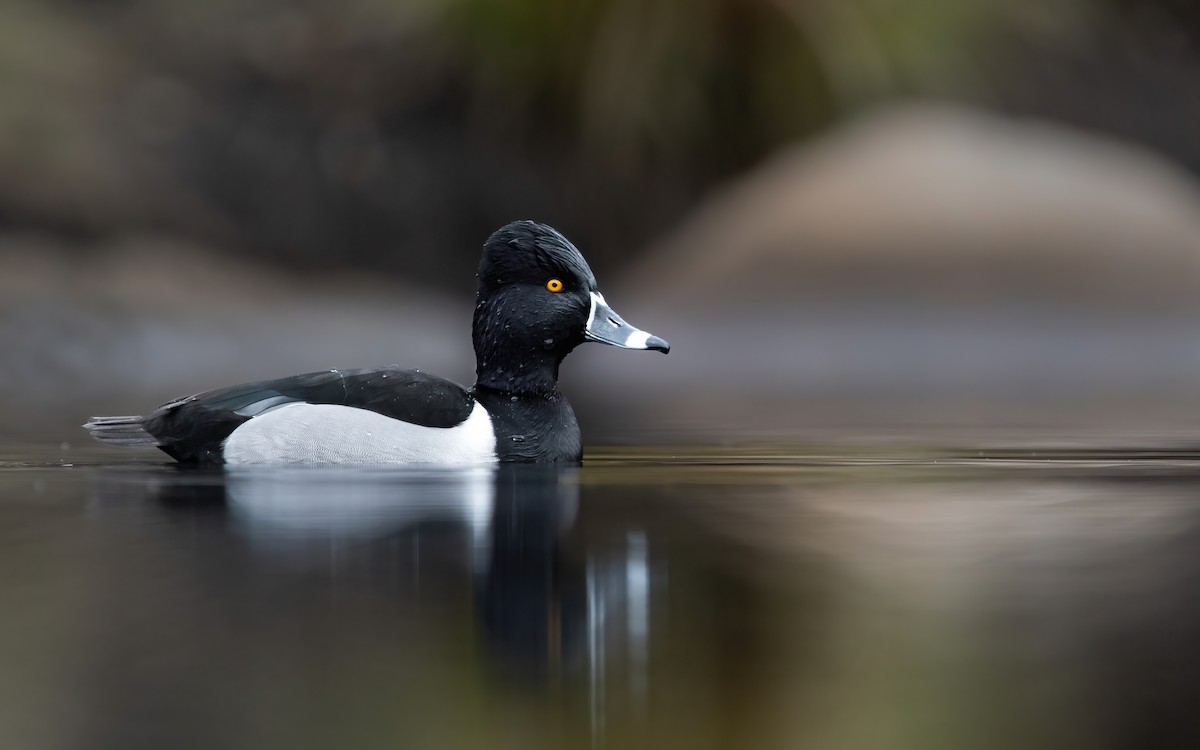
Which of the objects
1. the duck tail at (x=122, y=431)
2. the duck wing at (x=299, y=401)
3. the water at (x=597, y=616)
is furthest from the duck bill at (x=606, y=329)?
the duck tail at (x=122, y=431)

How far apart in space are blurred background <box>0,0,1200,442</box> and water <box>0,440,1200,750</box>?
25.0ft

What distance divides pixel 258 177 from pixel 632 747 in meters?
12.1

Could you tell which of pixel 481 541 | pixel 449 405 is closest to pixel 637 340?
pixel 449 405

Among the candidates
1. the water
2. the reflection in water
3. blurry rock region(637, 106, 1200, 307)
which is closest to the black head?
the reflection in water

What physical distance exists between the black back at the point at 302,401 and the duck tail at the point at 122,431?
0.05m

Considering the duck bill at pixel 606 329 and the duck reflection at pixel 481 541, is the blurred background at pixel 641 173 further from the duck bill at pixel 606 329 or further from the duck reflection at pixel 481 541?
the duck reflection at pixel 481 541

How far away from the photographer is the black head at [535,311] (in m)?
5.05

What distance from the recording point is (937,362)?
484 inches

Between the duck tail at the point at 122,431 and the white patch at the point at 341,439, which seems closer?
the white patch at the point at 341,439

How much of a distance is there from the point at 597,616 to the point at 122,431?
2.93 metres

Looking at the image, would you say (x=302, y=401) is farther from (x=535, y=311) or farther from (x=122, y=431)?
(x=535, y=311)

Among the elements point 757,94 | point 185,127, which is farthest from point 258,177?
point 757,94

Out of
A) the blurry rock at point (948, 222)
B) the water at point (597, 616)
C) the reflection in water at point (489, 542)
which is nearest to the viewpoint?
the water at point (597, 616)

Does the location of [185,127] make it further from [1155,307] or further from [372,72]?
[1155,307]
